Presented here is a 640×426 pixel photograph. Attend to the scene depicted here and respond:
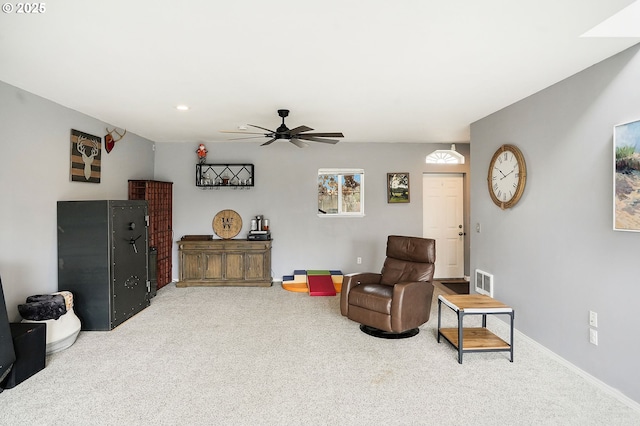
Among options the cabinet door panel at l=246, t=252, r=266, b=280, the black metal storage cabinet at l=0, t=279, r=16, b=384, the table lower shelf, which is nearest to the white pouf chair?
the black metal storage cabinet at l=0, t=279, r=16, b=384

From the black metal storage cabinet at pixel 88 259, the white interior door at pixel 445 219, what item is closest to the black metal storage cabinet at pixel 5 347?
the black metal storage cabinet at pixel 88 259

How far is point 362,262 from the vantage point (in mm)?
5898

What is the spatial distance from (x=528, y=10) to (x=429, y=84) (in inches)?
45.9

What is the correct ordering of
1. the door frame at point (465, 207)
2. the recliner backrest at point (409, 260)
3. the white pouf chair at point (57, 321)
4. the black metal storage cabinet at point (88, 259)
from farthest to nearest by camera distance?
1. the door frame at point (465, 207)
2. the recliner backrest at point (409, 260)
3. the black metal storage cabinet at point (88, 259)
4. the white pouf chair at point (57, 321)

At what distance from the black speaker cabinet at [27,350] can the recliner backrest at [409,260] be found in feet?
11.2

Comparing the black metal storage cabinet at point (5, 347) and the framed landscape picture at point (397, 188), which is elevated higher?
the framed landscape picture at point (397, 188)

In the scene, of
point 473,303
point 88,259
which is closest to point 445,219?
point 473,303

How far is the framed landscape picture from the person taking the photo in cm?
589

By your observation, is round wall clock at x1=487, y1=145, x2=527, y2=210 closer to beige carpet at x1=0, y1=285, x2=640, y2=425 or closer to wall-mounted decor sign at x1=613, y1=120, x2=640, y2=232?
wall-mounted decor sign at x1=613, y1=120, x2=640, y2=232

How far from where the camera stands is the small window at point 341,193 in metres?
5.87

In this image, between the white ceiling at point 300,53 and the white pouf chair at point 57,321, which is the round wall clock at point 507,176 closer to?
the white ceiling at point 300,53

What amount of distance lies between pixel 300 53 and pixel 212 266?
160 inches

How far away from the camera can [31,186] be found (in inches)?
127

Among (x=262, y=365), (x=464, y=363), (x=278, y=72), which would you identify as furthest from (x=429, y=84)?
(x=262, y=365)
